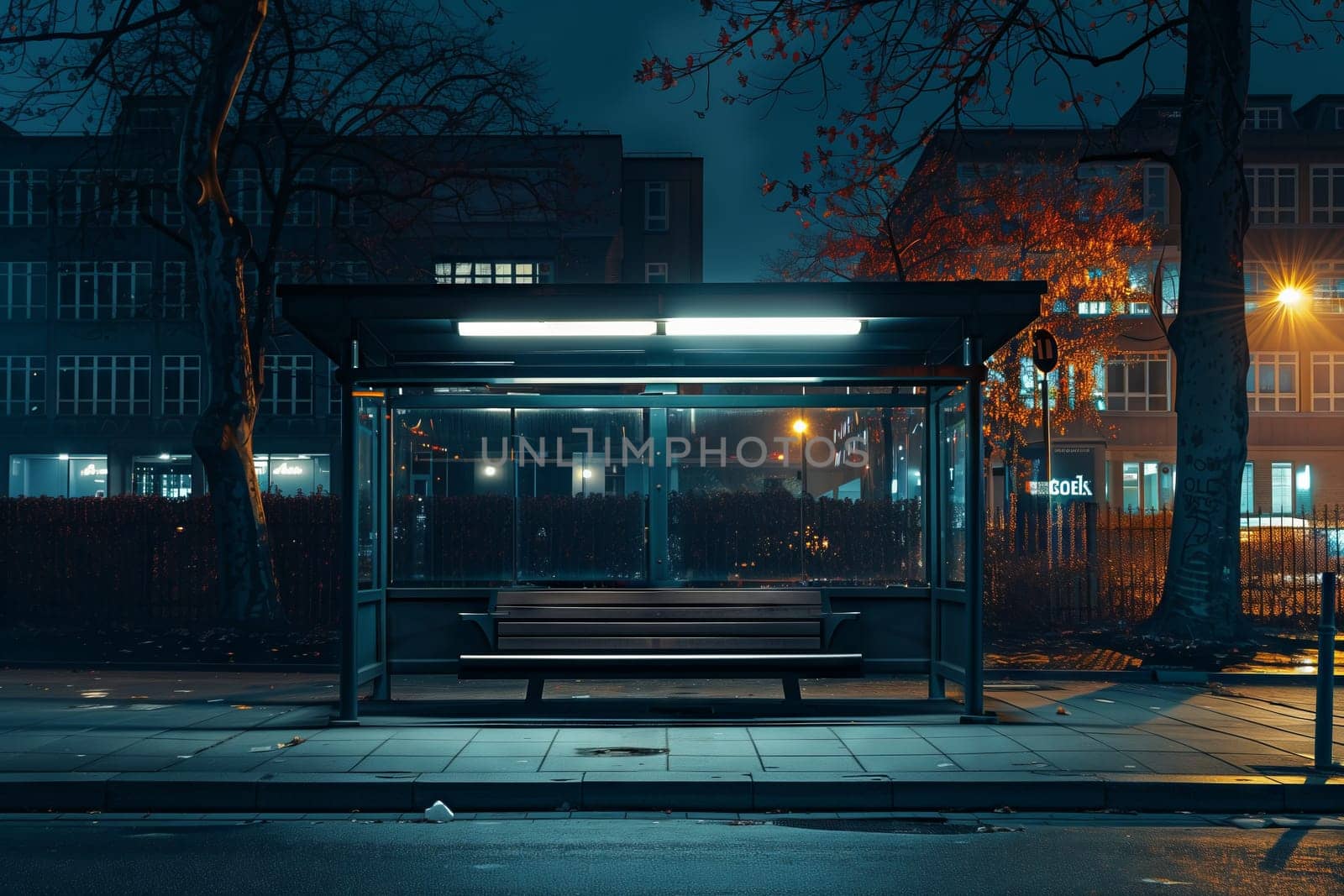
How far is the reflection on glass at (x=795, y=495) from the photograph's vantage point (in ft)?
39.7

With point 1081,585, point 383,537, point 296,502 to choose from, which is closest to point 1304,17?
point 1081,585

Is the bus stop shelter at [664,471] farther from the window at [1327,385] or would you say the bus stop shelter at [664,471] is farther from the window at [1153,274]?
the window at [1327,385]

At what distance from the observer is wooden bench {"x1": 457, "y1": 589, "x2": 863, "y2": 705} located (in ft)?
35.5

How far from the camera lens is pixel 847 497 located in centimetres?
1242

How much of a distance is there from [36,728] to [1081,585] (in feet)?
43.1

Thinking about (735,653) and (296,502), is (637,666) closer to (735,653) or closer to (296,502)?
(735,653)

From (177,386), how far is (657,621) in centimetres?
4630

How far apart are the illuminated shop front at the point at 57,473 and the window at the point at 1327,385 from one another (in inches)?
1898

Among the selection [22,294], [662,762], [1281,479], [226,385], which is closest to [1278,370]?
[1281,479]

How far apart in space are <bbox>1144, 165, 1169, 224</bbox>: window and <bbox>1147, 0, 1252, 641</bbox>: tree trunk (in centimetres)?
3659

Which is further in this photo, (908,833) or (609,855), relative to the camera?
(908,833)

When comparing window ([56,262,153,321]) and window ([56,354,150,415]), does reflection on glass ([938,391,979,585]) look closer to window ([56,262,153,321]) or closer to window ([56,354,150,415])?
window ([56,262,153,321])

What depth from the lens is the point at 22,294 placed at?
2104 inches

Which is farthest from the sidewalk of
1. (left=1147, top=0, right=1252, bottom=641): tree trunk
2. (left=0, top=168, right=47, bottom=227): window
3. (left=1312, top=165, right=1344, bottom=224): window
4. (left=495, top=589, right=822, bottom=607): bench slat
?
(left=1312, top=165, right=1344, bottom=224): window
